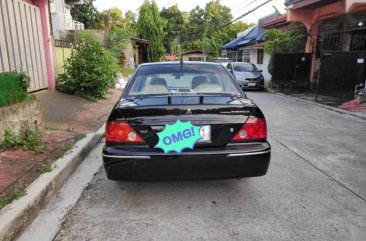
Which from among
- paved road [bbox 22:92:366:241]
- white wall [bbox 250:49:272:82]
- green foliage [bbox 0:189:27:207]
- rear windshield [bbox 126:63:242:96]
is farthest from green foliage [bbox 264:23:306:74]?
green foliage [bbox 0:189:27:207]

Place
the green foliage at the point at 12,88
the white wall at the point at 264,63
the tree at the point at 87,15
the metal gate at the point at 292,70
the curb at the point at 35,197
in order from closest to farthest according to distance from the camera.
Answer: the curb at the point at 35,197 → the green foliage at the point at 12,88 → the metal gate at the point at 292,70 → the white wall at the point at 264,63 → the tree at the point at 87,15

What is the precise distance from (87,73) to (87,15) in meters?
28.2

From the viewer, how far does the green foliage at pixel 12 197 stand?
2.97 meters

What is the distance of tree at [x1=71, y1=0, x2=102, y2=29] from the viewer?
33.7 meters

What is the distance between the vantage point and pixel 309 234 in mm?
2816

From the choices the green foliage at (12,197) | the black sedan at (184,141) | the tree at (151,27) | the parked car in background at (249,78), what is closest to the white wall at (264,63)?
the parked car in background at (249,78)

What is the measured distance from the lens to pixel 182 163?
3061mm

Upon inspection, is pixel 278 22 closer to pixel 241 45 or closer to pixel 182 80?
pixel 241 45

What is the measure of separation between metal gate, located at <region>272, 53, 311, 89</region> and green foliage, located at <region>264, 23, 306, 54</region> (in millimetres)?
1767

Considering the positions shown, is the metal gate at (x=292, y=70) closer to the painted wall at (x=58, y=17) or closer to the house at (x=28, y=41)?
the house at (x=28, y=41)

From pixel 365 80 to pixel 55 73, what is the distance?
10545 mm

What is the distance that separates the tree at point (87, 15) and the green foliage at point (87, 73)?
25926 mm

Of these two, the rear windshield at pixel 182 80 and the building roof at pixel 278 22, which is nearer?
the rear windshield at pixel 182 80

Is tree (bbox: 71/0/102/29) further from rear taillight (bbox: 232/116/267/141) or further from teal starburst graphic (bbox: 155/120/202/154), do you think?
rear taillight (bbox: 232/116/267/141)
